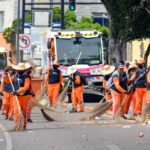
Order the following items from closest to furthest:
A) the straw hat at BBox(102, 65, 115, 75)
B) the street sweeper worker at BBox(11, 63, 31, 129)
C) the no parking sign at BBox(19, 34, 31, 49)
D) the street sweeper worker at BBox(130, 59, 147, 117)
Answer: the street sweeper worker at BBox(11, 63, 31, 129)
the street sweeper worker at BBox(130, 59, 147, 117)
the straw hat at BBox(102, 65, 115, 75)
the no parking sign at BBox(19, 34, 31, 49)

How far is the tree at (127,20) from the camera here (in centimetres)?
2803

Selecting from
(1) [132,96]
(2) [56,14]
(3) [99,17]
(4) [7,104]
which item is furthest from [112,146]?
(3) [99,17]

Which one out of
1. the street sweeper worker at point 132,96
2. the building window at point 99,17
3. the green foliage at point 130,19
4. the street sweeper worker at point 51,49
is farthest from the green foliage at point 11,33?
the street sweeper worker at point 132,96

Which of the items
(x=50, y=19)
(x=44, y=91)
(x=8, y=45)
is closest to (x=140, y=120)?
(x=44, y=91)

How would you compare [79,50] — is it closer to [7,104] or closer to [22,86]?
[7,104]

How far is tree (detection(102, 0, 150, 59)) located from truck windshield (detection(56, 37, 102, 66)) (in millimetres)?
2406

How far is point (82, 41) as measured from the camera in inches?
1045

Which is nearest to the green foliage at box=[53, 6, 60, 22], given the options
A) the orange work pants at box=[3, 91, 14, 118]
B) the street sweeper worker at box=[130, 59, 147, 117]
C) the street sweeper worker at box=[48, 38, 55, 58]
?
the street sweeper worker at box=[48, 38, 55, 58]

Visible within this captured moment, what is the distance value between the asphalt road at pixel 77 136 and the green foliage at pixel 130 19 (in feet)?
39.7

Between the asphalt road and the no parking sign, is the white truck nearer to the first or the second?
the no parking sign

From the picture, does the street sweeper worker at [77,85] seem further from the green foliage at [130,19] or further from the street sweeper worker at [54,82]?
the green foliage at [130,19]

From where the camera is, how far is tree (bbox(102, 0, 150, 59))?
28.0 metres

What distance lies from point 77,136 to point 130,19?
1727 cm

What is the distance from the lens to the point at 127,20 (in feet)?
96.7
